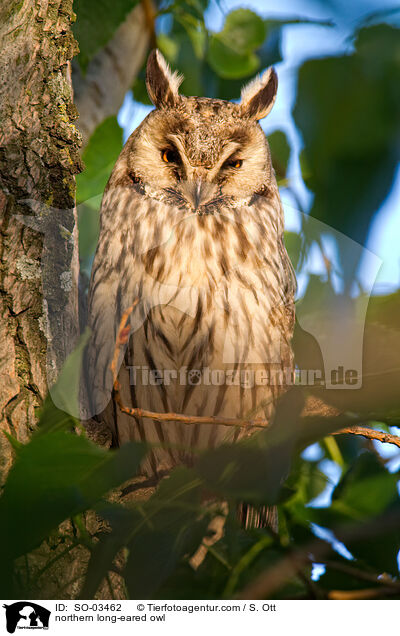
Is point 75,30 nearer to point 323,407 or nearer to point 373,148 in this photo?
point 373,148

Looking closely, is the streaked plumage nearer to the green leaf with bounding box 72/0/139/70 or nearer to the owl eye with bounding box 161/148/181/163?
the owl eye with bounding box 161/148/181/163

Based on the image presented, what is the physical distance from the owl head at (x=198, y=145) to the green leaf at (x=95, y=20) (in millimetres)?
117

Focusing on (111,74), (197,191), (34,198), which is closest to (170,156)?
(197,191)

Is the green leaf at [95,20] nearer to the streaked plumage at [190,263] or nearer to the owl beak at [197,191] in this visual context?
the streaked plumage at [190,263]

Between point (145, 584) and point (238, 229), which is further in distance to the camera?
point (238, 229)

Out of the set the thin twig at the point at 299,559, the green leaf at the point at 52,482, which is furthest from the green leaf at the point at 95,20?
the thin twig at the point at 299,559

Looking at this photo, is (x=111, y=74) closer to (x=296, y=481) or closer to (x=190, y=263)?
(x=190, y=263)

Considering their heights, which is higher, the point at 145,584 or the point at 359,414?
the point at 359,414

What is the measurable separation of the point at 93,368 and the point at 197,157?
1.53ft

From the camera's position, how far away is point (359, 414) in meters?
0.43

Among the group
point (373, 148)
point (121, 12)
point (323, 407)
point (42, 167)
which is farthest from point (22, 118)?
point (323, 407)

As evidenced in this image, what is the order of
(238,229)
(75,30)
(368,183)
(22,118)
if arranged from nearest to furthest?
(368,183)
(22,118)
(75,30)
(238,229)

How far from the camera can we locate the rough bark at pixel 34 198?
829 millimetres
